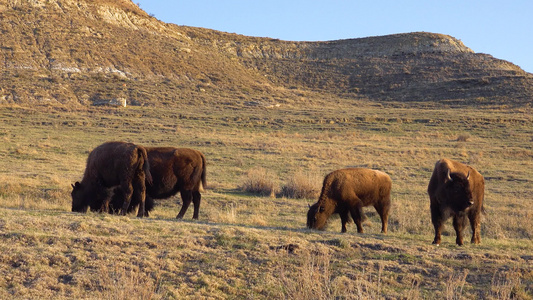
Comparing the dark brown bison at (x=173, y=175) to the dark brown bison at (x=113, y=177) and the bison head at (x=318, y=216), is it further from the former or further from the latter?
the bison head at (x=318, y=216)

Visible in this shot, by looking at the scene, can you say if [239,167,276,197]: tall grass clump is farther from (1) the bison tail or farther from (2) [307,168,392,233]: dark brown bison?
(1) the bison tail

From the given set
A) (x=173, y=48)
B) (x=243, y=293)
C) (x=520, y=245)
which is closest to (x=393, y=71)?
(x=173, y=48)

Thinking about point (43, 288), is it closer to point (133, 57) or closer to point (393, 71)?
point (133, 57)

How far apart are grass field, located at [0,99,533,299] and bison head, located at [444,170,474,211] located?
78 cm

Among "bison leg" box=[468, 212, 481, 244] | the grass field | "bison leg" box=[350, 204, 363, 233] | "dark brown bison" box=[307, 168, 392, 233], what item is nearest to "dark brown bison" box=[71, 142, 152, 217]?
the grass field

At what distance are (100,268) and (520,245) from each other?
25.9 feet

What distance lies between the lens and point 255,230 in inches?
412

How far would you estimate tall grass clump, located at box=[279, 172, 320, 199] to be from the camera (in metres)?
18.3

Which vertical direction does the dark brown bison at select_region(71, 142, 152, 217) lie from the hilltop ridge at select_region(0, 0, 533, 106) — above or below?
below

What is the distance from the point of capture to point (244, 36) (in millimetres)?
88562

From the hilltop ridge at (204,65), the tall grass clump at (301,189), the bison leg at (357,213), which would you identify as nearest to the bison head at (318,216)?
the bison leg at (357,213)

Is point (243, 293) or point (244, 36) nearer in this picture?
point (243, 293)

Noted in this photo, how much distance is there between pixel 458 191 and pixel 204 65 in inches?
2340

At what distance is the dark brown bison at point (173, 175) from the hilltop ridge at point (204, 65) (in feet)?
120
